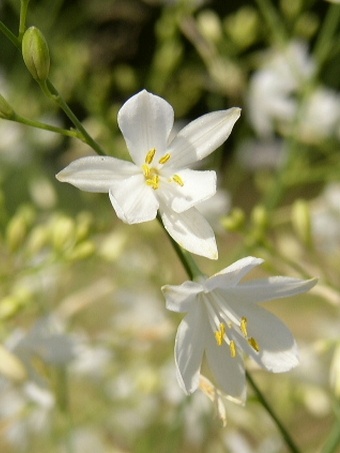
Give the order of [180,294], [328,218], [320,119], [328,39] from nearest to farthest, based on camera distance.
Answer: [180,294]
[328,39]
[328,218]
[320,119]

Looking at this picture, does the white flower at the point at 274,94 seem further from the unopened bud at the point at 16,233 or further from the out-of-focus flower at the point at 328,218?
the unopened bud at the point at 16,233

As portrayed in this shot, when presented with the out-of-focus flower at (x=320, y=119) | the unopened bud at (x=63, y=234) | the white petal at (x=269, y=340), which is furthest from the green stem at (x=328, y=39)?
the white petal at (x=269, y=340)

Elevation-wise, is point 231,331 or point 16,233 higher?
point 16,233

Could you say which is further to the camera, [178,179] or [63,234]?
[63,234]

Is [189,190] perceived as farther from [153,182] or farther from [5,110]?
[5,110]

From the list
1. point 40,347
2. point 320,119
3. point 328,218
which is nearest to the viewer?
point 40,347

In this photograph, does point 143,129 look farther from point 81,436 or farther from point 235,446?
point 81,436

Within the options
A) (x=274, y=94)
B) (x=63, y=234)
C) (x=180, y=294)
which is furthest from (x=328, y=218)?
(x=180, y=294)

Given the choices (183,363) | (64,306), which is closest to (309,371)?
(64,306)
